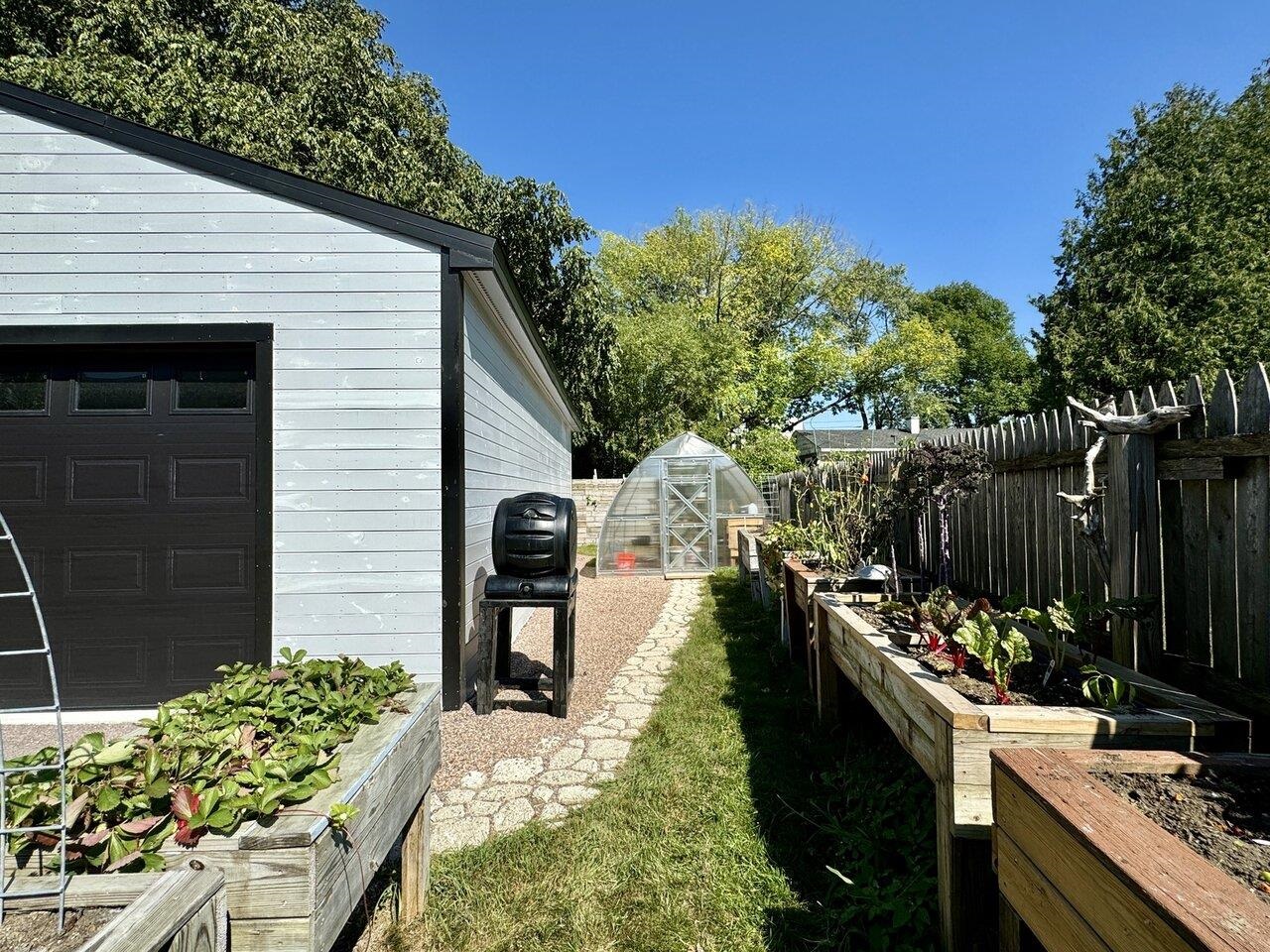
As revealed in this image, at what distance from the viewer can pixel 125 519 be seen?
4.12 metres

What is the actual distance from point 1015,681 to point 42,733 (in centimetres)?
548

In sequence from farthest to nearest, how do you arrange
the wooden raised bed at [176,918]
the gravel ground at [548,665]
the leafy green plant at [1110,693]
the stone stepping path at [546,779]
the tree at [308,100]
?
1. the tree at [308,100]
2. the gravel ground at [548,665]
3. the stone stepping path at [546,779]
4. the leafy green plant at [1110,693]
5. the wooden raised bed at [176,918]

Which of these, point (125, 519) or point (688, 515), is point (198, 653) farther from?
point (688, 515)

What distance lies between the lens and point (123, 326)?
4078 millimetres

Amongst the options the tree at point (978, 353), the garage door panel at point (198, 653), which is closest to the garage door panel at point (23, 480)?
the garage door panel at point (198, 653)

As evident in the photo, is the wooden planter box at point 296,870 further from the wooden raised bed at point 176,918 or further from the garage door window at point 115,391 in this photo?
the garage door window at point 115,391

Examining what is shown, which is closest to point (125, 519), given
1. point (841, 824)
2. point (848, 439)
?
point (841, 824)

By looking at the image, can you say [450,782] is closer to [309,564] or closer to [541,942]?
[541,942]

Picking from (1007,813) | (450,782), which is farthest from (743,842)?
(450,782)

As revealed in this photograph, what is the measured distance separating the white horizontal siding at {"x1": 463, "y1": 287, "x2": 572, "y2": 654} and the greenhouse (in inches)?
109

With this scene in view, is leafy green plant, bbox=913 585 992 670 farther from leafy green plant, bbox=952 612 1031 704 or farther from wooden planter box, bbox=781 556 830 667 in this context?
wooden planter box, bbox=781 556 830 667

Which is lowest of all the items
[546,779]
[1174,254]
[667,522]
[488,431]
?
[546,779]

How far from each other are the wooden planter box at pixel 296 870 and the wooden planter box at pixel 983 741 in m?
1.59

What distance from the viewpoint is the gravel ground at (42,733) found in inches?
142
